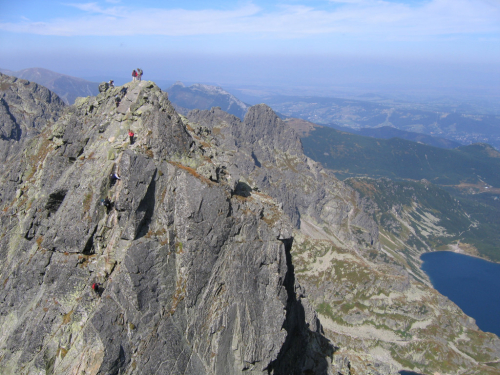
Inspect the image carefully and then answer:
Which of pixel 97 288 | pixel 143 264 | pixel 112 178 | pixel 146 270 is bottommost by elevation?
pixel 97 288

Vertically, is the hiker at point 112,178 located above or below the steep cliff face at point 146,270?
above

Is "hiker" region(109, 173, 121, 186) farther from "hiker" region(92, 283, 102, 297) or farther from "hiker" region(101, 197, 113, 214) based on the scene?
"hiker" region(92, 283, 102, 297)

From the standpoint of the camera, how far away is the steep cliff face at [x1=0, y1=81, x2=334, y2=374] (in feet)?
82.1

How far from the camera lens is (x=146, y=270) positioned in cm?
2591

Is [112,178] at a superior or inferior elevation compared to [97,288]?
superior

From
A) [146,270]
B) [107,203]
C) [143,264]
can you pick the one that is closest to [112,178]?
[107,203]

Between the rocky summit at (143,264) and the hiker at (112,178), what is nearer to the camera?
the rocky summit at (143,264)

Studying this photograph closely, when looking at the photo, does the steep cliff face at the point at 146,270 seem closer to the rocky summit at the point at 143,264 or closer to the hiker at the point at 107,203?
the rocky summit at the point at 143,264

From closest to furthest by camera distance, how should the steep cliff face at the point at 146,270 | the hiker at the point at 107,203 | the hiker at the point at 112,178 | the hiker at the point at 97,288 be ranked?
the steep cliff face at the point at 146,270 < the hiker at the point at 97,288 < the hiker at the point at 107,203 < the hiker at the point at 112,178

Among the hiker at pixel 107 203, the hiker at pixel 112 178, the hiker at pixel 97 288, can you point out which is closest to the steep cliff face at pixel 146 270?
the hiker at pixel 97 288

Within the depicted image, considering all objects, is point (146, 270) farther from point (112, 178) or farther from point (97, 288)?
point (112, 178)

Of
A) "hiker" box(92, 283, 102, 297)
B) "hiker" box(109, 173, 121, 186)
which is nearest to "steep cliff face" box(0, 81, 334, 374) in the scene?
"hiker" box(92, 283, 102, 297)

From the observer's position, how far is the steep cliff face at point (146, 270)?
2502cm

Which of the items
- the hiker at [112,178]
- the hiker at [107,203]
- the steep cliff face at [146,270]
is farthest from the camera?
the hiker at [112,178]
